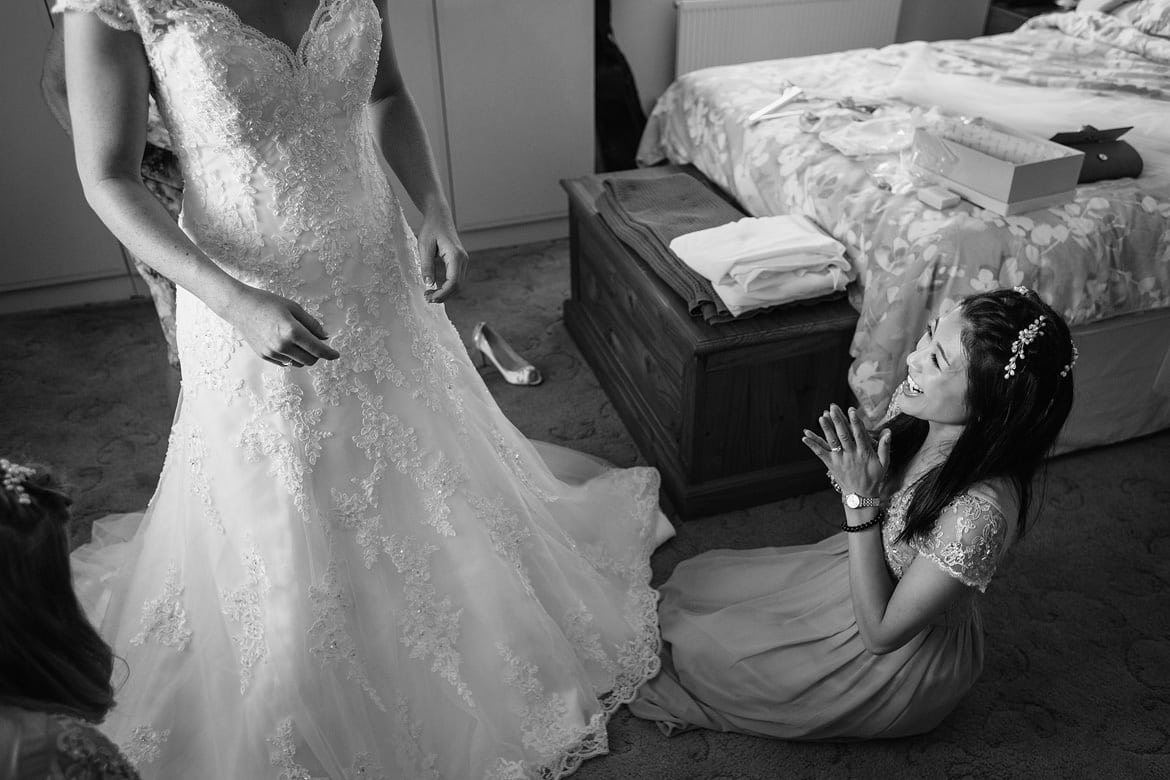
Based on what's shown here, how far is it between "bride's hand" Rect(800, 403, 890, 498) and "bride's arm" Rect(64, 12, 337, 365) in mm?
734

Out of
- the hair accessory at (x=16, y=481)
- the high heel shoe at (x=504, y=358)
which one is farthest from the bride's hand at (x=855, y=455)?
the high heel shoe at (x=504, y=358)

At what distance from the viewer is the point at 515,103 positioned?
127 inches

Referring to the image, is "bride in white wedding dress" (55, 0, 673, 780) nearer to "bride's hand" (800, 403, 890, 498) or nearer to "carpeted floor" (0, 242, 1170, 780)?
"carpeted floor" (0, 242, 1170, 780)

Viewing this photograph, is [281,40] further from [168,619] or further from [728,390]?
[728,390]

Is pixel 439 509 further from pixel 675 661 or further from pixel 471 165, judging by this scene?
pixel 471 165

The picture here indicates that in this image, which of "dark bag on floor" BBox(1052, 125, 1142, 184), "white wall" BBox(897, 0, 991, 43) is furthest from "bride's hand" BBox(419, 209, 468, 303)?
"white wall" BBox(897, 0, 991, 43)

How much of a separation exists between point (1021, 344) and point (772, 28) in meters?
2.76

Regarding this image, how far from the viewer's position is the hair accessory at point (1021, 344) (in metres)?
1.25

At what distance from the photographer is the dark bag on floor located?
83.0 inches

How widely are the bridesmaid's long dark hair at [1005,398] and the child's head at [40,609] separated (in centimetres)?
112

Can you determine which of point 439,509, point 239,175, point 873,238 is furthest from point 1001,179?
point 239,175

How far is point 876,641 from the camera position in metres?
1.42

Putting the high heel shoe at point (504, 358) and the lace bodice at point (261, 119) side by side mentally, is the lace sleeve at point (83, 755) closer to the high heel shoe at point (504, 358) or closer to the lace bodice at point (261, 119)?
the lace bodice at point (261, 119)

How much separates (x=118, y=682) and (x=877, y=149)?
6.68ft
